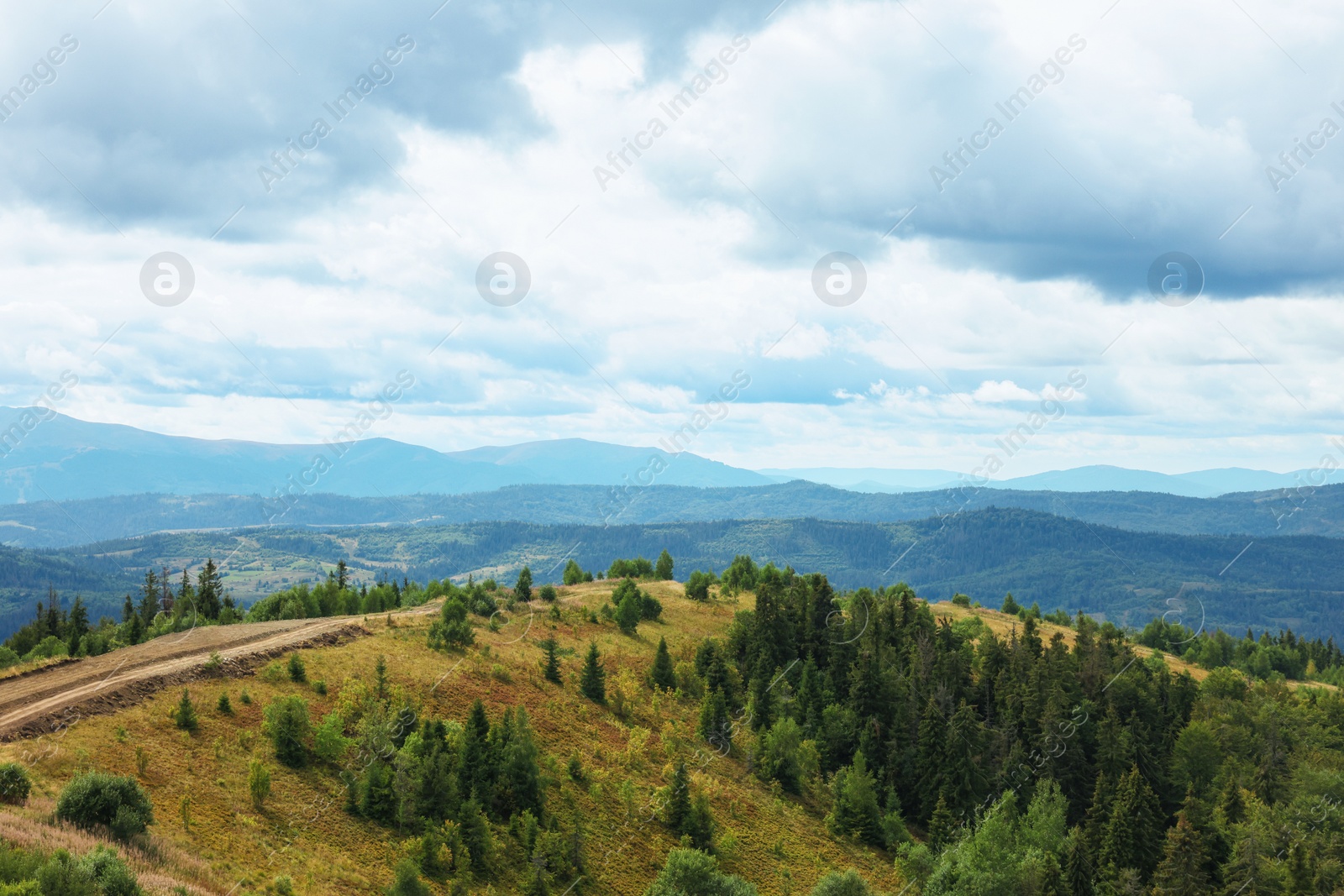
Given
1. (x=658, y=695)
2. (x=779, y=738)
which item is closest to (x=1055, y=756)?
(x=779, y=738)

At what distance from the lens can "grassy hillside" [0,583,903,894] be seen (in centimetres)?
3638

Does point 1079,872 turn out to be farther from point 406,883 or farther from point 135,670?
point 135,670

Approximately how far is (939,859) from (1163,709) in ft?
165

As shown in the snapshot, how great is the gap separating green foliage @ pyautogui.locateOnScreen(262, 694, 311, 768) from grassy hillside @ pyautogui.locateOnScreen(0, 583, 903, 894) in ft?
2.73

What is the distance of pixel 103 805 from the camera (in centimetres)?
3200

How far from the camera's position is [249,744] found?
46.3m

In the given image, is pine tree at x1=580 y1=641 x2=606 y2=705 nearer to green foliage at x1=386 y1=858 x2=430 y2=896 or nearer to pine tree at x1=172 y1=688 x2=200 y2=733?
pine tree at x1=172 y1=688 x2=200 y2=733

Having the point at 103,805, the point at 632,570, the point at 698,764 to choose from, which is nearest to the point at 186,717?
the point at 103,805

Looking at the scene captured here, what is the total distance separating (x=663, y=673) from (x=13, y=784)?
6031 centimetres

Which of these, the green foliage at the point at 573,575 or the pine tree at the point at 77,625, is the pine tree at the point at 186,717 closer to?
the pine tree at the point at 77,625

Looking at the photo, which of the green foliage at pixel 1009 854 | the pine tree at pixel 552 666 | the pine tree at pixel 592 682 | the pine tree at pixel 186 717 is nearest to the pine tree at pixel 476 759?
the pine tree at pixel 186 717

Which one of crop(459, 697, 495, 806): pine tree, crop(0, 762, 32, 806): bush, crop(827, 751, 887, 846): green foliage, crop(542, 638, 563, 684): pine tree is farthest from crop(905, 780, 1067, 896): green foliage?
crop(0, 762, 32, 806): bush

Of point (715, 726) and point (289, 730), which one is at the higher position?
point (289, 730)

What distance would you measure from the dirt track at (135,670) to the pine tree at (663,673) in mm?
30746
